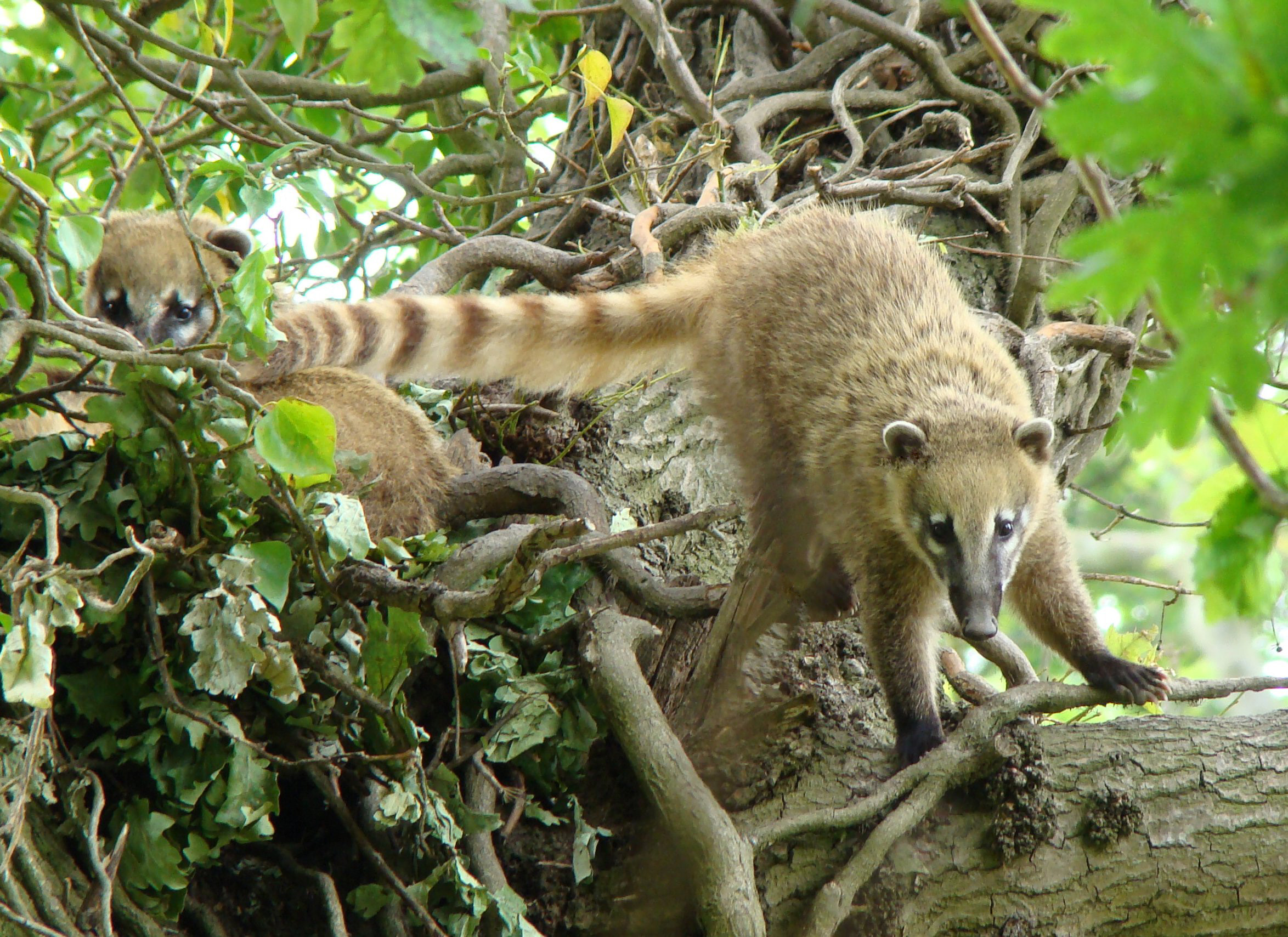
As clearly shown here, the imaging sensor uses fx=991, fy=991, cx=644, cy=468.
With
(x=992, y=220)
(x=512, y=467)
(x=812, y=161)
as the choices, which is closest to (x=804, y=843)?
(x=512, y=467)

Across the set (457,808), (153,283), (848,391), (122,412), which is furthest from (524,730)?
(153,283)

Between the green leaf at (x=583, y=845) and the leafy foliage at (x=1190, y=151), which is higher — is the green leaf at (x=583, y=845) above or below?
below

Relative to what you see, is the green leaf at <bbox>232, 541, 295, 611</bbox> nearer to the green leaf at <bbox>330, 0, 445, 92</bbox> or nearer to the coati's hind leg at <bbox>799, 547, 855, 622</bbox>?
the green leaf at <bbox>330, 0, 445, 92</bbox>

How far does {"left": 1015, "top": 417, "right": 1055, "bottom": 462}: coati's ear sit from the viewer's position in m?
3.06

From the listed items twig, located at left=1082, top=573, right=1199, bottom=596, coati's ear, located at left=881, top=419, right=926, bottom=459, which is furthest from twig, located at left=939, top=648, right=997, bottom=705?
twig, located at left=1082, top=573, right=1199, bottom=596

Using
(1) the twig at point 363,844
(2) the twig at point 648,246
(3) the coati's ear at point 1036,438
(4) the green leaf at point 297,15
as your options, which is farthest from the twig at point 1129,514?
(4) the green leaf at point 297,15

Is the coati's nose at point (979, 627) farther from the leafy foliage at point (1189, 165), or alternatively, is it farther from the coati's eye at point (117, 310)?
the coati's eye at point (117, 310)

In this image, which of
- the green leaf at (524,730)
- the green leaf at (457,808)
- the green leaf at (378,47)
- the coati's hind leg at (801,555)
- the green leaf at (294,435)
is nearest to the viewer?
the green leaf at (378,47)

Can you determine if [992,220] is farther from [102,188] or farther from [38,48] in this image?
[38,48]

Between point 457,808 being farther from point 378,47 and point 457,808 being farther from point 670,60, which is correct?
point 670,60

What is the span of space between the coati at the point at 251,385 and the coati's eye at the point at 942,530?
1.51 m

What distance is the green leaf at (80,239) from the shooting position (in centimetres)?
220

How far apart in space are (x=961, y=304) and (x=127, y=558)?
284cm

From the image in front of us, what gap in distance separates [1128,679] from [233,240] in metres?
3.39
